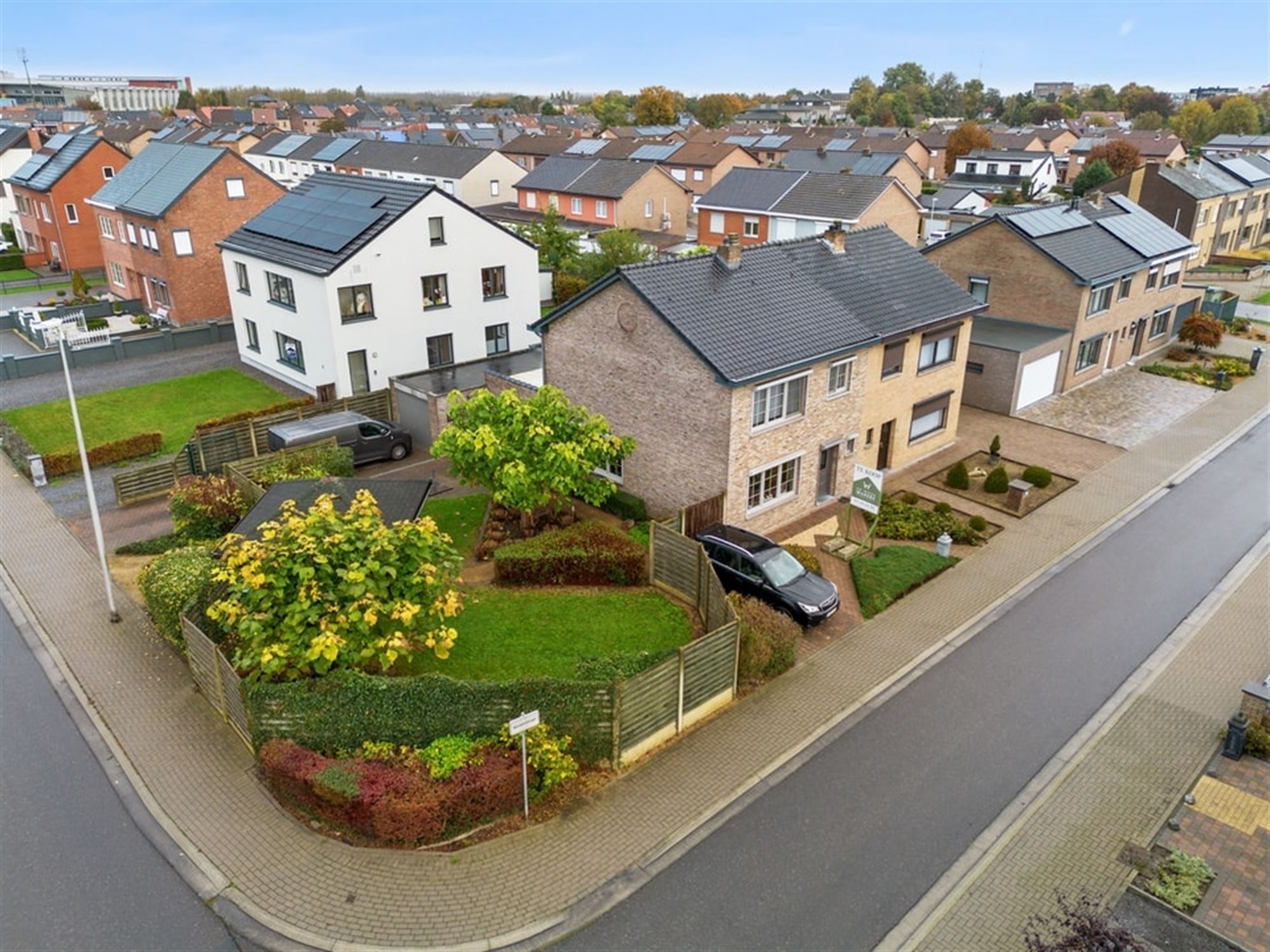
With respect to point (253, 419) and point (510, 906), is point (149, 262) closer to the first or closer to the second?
point (253, 419)

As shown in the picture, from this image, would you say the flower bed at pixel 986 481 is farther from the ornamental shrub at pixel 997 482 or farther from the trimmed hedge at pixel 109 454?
the trimmed hedge at pixel 109 454

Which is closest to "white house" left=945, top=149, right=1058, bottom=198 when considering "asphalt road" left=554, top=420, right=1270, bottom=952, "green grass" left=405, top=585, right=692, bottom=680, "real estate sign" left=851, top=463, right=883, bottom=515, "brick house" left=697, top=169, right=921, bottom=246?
"brick house" left=697, top=169, right=921, bottom=246

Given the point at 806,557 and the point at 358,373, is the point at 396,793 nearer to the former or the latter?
the point at 806,557

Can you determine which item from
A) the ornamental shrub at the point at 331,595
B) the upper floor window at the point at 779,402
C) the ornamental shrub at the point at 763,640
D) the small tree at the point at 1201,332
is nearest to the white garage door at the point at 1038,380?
the small tree at the point at 1201,332

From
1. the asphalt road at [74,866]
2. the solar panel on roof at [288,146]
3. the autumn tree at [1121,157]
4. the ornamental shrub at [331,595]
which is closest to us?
the asphalt road at [74,866]

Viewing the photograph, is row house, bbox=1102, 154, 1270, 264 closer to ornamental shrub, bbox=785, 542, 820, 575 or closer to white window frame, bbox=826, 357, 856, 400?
white window frame, bbox=826, 357, 856, 400

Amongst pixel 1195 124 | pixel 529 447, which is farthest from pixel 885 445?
pixel 1195 124

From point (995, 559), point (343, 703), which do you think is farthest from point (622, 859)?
point (995, 559)
